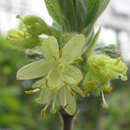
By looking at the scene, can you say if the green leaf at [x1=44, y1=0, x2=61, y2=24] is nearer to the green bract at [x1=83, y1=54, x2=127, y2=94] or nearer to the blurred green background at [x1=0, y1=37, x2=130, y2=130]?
the green bract at [x1=83, y1=54, x2=127, y2=94]

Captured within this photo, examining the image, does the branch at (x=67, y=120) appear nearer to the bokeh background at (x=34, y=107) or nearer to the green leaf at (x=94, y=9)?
the bokeh background at (x=34, y=107)

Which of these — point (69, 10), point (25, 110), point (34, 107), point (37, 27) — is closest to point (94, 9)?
point (69, 10)

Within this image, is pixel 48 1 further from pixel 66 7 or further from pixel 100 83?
pixel 100 83

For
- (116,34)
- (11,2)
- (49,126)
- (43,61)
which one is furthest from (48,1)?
(116,34)

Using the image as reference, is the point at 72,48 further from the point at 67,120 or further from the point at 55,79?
the point at 67,120

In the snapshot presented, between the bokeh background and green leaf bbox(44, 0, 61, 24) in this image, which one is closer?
green leaf bbox(44, 0, 61, 24)

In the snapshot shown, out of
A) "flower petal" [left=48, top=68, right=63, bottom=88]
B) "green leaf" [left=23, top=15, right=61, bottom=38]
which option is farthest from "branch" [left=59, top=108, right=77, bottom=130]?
"green leaf" [left=23, top=15, right=61, bottom=38]
